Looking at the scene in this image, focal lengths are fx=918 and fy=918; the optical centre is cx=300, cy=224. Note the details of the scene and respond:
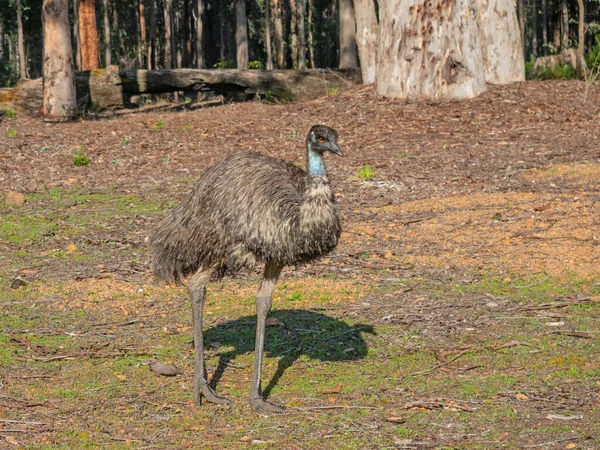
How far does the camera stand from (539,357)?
7.19m

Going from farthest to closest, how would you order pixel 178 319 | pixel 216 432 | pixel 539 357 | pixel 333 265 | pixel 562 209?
pixel 562 209 → pixel 333 265 → pixel 178 319 → pixel 539 357 → pixel 216 432

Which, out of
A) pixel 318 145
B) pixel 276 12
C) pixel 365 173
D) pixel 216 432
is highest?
pixel 276 12

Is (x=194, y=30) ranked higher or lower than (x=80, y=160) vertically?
higher

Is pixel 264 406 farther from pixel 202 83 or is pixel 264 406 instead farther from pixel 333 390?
pixel 202 83

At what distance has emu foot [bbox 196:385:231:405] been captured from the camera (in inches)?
254

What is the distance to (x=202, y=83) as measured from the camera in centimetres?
2175

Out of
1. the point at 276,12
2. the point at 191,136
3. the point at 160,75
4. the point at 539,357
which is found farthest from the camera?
the point at 276,12

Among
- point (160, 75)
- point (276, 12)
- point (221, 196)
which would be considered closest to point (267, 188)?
point (221, 196)

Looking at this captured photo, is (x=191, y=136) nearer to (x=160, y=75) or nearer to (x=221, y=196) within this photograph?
(x=160, y=75)

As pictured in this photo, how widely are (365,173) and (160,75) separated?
935cm

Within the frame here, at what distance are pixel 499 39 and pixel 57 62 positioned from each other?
9.10 meters

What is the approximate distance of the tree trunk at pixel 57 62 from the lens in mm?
18641

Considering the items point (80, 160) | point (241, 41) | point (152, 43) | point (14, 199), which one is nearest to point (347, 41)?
point (241, 41)

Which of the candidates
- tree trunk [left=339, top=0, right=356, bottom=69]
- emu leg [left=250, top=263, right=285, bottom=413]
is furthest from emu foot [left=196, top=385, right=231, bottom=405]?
tree trunk [left=339, top=0, right=356, bottom=69]
